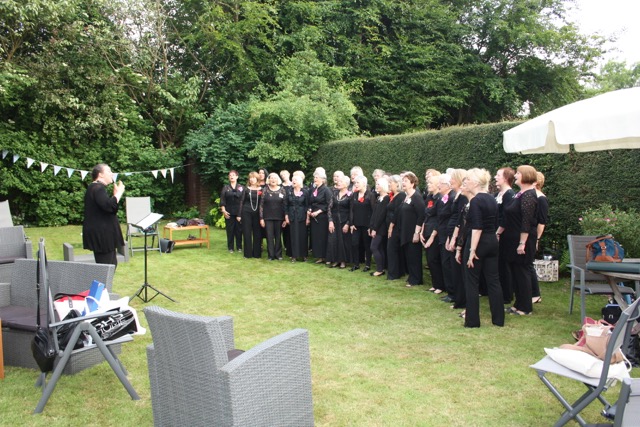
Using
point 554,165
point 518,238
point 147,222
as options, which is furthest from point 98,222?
point 554,165

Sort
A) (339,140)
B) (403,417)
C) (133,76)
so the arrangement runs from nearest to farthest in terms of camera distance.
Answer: (403,417) → (339,140) → (133,76)

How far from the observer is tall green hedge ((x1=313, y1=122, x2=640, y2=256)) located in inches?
320

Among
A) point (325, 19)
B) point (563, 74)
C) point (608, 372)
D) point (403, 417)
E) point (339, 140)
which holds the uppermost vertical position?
point (325, 19)

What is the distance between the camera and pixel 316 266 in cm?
1060

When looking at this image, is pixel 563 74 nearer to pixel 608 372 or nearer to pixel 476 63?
pixel 476 63

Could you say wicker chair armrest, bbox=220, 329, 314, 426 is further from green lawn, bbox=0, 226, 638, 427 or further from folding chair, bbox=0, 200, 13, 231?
folding chair, bbox=0, 200, 13, 231

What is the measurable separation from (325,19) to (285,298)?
56.3 feet

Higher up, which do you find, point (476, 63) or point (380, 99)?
point (476, 63)

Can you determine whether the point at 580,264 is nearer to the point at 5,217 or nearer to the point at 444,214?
the point at 444,214

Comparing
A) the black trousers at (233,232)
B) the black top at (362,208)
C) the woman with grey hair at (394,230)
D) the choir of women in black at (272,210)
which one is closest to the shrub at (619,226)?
the woman with grey hair at (394,230)

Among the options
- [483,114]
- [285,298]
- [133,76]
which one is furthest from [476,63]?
[285,298]

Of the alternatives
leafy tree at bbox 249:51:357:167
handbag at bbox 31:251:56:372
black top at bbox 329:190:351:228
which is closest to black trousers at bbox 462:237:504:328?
black top at bbox 329:190:351:228

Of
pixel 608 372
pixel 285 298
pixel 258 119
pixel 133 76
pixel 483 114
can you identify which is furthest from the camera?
pixel 483 114

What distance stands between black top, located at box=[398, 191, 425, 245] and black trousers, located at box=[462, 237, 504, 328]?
2356 millimetres
